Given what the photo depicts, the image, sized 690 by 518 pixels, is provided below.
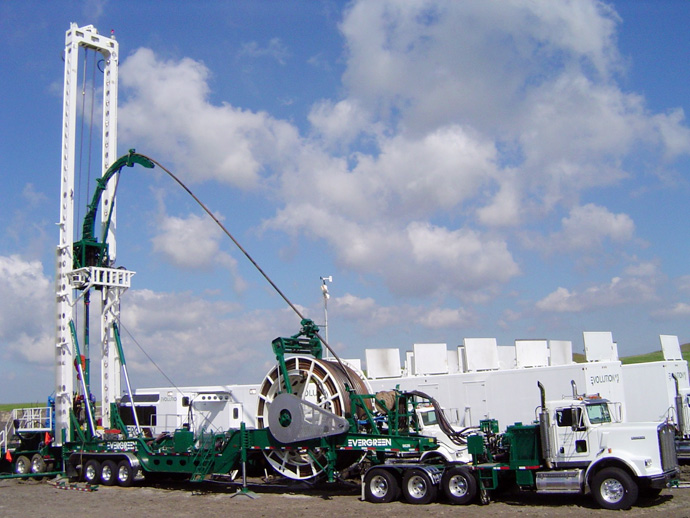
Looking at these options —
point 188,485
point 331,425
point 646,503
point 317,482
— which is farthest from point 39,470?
point 646,503

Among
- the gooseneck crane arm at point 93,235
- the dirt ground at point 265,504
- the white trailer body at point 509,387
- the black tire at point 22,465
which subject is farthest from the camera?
the gooseneck crane arm at point 93,235

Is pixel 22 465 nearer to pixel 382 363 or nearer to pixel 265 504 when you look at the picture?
pixel 265 504

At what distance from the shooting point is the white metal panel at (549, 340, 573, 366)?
30.3 m

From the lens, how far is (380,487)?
17469 mm

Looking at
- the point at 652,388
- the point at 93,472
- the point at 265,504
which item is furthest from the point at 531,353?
the point at 93,472

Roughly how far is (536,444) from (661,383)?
1066 centimetres

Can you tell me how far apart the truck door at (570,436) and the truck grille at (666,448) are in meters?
1.53

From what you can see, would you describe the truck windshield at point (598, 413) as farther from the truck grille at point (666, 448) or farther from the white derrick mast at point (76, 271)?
the white derrick mast at point (76, 271)

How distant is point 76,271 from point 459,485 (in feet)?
52.7

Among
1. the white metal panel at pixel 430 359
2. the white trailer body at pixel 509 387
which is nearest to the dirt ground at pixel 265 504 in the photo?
the white trailer body at pixel 509 387

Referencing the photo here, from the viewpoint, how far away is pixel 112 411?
25.5 meters

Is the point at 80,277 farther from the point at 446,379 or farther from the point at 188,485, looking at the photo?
the point at 446,379

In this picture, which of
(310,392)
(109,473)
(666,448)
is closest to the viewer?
(666,448)

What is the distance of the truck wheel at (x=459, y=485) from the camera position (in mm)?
16422
